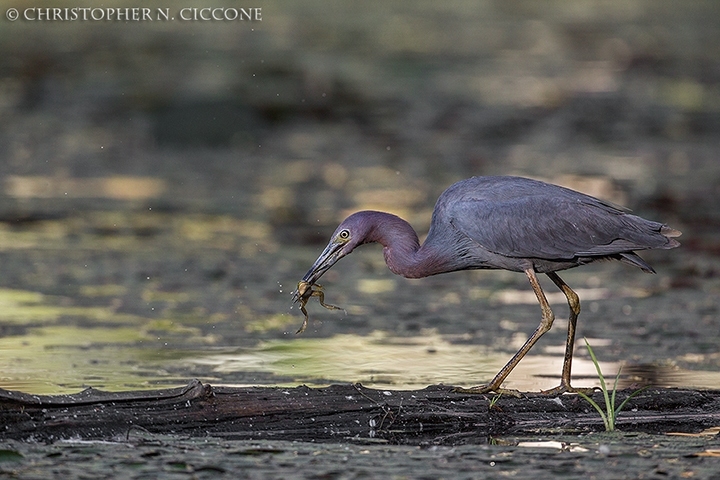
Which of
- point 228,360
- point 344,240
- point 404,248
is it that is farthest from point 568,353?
point 228,360

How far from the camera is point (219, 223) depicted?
1135 centimetres

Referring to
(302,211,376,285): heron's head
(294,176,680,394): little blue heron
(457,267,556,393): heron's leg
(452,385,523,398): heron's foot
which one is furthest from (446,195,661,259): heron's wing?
(452,385,523,398): heron's foot

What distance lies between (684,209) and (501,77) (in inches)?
365

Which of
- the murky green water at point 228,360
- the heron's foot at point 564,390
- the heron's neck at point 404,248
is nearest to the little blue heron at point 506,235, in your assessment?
the heron's neck at point 404,248

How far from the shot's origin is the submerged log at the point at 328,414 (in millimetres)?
5129

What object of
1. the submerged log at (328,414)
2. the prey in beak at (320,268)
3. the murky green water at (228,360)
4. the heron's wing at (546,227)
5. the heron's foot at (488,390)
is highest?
the heron's wing at (546,227)

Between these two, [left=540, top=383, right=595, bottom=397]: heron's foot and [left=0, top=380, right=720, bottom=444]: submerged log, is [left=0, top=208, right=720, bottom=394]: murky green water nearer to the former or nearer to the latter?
[left=540, top=383, right=595, bottom=397]: heron's foot

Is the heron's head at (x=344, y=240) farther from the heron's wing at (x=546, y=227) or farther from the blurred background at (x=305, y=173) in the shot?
the blurred background at (x=305, y=173)

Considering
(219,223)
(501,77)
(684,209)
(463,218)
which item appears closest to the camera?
(463,218)

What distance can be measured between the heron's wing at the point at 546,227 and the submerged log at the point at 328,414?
813mm

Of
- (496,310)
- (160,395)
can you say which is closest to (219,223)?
(496,310)

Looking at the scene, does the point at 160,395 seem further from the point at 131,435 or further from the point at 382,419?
the point at 382,419

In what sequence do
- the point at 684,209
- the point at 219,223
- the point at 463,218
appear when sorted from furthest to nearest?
1. the point at 684,209
2. the point at 219,223
3. the point at 463,218

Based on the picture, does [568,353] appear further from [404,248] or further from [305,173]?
Result: [305,173]
